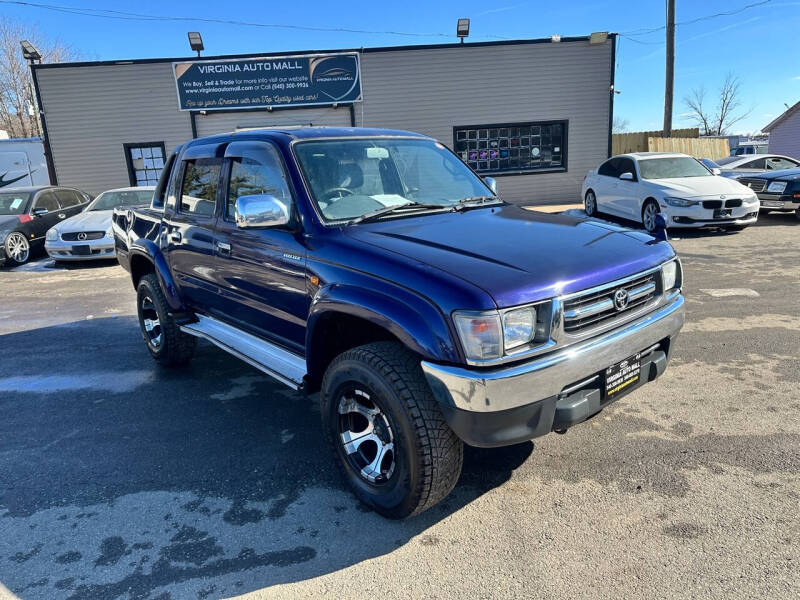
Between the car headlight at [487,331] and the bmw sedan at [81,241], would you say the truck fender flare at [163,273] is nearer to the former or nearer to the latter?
the car headlight at [487,331]

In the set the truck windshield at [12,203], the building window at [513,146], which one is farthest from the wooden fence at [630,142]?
the truck windshield at [12,203]

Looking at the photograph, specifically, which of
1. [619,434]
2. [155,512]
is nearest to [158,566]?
[155,512]

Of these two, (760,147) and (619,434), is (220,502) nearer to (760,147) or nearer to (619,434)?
(619,434)

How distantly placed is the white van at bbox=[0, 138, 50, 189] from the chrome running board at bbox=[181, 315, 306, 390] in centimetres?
1827

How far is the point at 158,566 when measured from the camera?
2498 millimetres

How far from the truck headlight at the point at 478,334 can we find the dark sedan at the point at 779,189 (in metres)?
13.1

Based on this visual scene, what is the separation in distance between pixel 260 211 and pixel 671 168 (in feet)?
35.9

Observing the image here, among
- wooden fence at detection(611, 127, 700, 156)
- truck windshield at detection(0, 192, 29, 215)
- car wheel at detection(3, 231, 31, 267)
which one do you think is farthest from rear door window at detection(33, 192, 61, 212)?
wooden fence at detection(611, 127, 700, 156)

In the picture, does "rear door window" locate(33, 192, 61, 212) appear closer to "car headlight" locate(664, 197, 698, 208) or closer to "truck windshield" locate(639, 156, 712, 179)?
"truck windshield" locate(639, 156, 712, 179)

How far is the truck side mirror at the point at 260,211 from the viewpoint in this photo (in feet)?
9.77

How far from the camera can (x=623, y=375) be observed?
2736mm

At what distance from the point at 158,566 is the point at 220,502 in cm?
50

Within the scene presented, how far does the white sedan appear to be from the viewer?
33.9 feet

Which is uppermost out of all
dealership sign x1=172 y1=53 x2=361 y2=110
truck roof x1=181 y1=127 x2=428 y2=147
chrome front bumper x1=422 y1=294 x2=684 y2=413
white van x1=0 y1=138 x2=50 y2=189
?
dealership sign x1=172 y1=53 x2=361 y2=110
